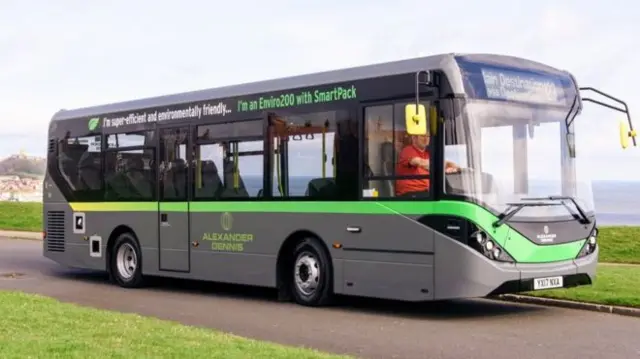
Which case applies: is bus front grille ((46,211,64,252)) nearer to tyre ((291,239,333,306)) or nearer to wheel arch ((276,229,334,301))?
wheel arch ((276,229,334,301))

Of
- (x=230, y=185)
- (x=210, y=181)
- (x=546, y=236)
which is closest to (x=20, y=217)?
(x=210, y=181)

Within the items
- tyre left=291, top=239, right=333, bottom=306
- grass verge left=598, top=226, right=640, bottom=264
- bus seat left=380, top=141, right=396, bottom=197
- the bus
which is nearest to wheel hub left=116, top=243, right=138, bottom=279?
the bus

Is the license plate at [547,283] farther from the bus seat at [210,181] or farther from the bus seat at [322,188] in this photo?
the bus seat at [210,181]

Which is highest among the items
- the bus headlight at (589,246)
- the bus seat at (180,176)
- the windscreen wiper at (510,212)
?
the bus seat at (180,176)

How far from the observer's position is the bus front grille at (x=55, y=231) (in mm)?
18766

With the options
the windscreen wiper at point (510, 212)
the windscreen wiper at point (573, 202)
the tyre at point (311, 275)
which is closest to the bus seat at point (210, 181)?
the tyre at point (311, 275)

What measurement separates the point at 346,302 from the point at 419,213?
272 cm

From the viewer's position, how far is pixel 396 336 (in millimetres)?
11164

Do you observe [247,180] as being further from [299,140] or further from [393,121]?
[393,121]

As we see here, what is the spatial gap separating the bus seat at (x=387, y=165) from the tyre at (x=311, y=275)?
139cm

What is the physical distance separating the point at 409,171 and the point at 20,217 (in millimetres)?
31694

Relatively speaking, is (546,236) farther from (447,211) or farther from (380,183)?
(380,183)

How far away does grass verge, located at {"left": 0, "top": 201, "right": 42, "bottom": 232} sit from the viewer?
39.4 meters

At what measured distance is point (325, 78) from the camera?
1376 centimetres
